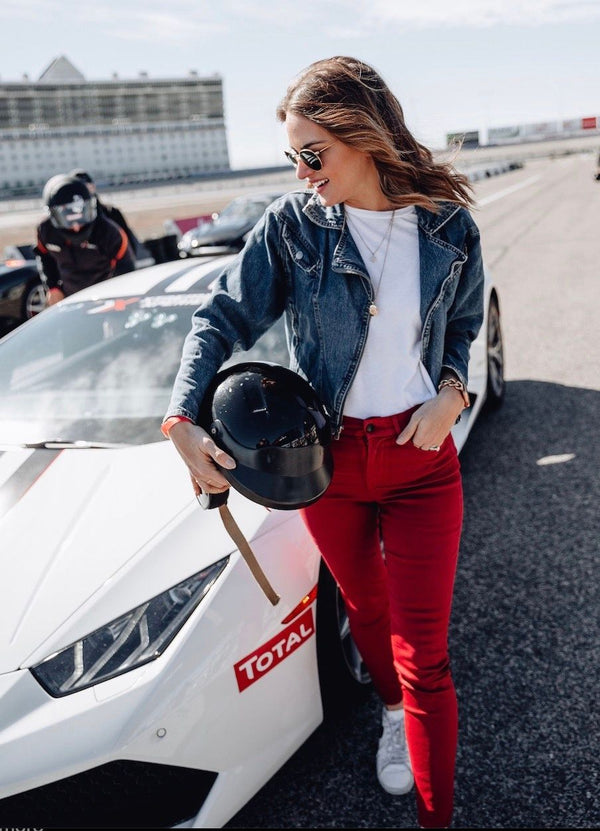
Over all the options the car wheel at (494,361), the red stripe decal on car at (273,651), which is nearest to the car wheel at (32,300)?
the car wheel at (494,361)

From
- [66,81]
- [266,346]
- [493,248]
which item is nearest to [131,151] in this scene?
[66,81]

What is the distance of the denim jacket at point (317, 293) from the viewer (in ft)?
5.27

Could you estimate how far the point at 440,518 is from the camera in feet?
5.63

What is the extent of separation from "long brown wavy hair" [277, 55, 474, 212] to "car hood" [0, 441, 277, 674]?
90 centimetres

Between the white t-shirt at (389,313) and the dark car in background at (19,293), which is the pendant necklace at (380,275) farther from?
the dark car in background at (19,293)

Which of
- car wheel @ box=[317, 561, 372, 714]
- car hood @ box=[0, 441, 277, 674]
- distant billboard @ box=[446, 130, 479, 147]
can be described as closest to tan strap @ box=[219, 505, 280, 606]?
car hood @ box=[0, 441, 277, 674]

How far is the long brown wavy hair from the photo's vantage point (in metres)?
1.51

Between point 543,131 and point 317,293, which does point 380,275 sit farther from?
point 543,131

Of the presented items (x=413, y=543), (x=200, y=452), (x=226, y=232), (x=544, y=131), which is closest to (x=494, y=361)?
(x=413, y=543)

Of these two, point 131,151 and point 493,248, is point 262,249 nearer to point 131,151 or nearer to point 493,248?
point 493,248

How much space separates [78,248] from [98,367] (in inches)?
91.5

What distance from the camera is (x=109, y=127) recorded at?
453 ft

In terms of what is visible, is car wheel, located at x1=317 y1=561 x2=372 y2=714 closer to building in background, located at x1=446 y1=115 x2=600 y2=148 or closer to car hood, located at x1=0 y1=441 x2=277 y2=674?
car hood, located at x1=0 y1=441 x2=277 y2=674

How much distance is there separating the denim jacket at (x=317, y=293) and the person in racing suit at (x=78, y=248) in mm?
3318
